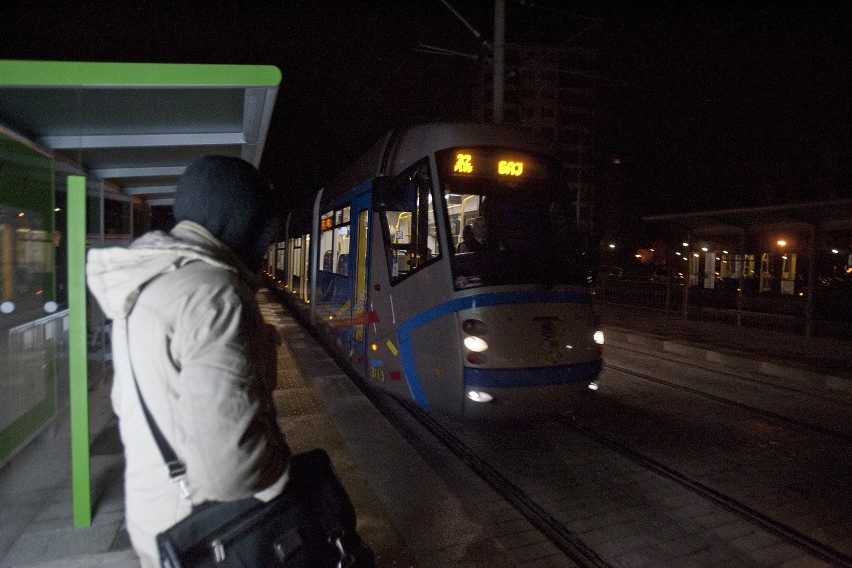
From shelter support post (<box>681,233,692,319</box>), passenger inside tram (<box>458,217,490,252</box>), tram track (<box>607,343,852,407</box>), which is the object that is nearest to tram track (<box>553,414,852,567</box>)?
passenger inside tram (<box>458,217,490,252</box>)

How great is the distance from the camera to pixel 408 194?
6.71 metres

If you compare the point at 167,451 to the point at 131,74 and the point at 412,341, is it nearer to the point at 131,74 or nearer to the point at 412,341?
the point at 131,74

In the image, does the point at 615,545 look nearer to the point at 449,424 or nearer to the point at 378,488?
the point at 378,488

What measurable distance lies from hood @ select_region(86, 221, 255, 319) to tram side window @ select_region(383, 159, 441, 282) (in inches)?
188

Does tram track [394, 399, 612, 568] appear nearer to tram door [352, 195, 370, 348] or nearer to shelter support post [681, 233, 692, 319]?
tram door [352, 195, 370, 348]

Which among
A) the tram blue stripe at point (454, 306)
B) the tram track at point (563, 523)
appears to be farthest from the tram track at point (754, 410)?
the tram blue stripe at point (454, 306)

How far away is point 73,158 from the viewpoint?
18.9ft

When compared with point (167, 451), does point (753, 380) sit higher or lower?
lower

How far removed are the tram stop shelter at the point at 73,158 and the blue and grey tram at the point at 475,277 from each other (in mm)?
2019

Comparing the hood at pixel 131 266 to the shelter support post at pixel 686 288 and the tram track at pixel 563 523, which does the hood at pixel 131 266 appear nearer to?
the tram track at pixel 563 523

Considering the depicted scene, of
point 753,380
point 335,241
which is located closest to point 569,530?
point 335,241

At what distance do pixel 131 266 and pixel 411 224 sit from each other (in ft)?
17.5

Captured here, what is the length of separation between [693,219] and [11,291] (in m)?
15.7

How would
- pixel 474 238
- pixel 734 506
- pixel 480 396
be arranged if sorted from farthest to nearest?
pixel 474 238, pixel 480 396, pixel 734 506
